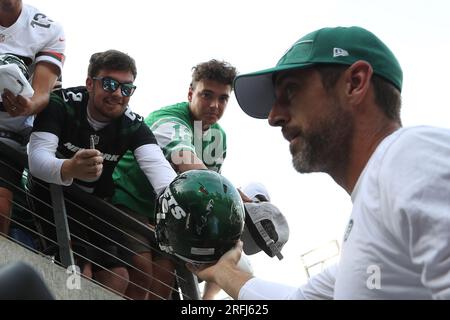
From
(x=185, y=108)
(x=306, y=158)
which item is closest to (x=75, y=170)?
(x=185, y=108)

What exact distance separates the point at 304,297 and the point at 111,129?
219cm

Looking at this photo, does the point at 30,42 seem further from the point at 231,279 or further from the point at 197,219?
the point at 231,279

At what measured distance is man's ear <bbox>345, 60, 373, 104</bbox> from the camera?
229 cm

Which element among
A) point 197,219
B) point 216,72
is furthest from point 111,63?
point 197,219

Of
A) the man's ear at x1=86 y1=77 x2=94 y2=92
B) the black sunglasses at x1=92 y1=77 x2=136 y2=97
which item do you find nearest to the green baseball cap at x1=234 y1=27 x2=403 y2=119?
the black sunglasses at x1=92 y1=77 x2=136 y2=97

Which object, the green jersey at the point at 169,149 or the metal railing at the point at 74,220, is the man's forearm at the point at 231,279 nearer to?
the metal railing at the point at 74,220

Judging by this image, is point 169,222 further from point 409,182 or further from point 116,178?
point 116,178

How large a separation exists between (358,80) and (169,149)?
7.78ft

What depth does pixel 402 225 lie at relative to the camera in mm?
1623

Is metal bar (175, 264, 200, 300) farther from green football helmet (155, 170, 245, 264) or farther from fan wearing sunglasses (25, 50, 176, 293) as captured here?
green football helmet (155, 170, 245, 264)

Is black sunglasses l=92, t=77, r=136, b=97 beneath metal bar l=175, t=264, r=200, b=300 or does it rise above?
above

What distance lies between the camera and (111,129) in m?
4.23

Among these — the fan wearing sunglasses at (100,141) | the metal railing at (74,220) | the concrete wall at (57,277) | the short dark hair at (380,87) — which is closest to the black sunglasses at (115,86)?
the fan wearing sunglasses at (100,141)

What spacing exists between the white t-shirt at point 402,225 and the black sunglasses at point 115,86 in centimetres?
261
